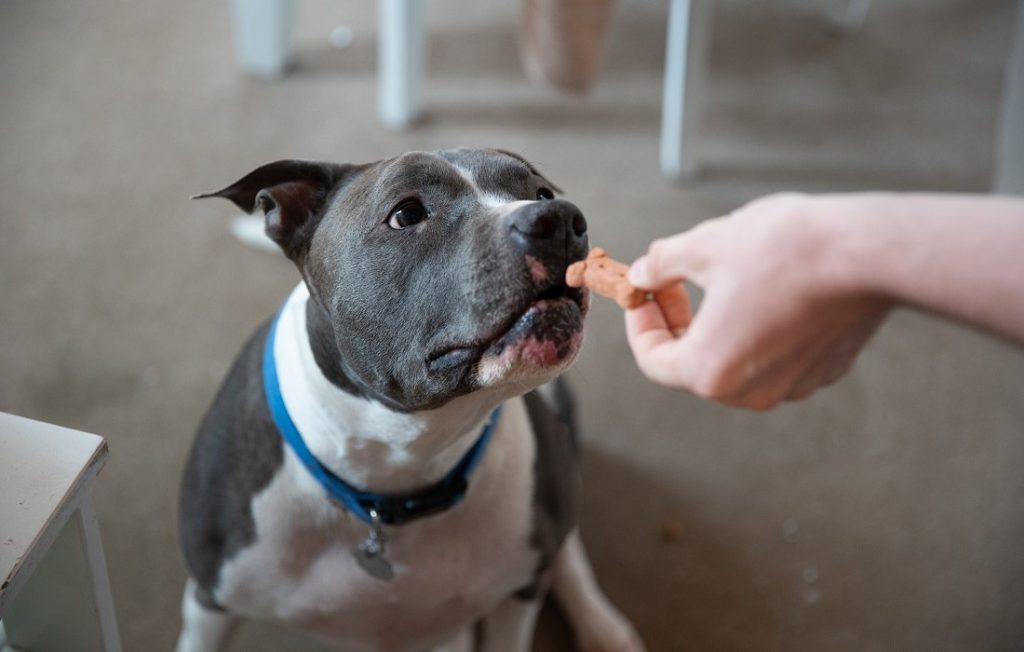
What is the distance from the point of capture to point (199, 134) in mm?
2660

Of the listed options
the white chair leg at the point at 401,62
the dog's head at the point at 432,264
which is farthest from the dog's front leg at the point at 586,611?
the white chair leg at the point at 401,62

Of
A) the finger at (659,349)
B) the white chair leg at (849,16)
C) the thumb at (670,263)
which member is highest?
the thumb at (670,263)

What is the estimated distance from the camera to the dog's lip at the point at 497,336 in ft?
3.52

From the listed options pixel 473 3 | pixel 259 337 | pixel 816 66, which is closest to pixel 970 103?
pixel 816 66

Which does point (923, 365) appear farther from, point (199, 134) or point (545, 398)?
point (199, 134)

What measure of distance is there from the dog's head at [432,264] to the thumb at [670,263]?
80 millimetres

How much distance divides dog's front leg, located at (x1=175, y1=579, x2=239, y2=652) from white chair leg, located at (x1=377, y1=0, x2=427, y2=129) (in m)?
1.41

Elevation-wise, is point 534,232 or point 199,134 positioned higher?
point 534,232

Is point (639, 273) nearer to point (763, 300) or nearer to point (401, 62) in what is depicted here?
point (763, 300)

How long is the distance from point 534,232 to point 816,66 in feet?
7.21

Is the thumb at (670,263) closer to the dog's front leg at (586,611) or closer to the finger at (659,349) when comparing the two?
the finger at (659,349)

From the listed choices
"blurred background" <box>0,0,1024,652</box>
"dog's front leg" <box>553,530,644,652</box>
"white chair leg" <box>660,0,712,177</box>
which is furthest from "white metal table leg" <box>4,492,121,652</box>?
"white chair leg" <box>660,0,712,177</box>

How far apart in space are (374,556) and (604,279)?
1.70 feet

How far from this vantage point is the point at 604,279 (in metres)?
1.06
